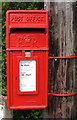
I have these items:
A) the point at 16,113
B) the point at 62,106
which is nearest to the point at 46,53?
the point at 62,106

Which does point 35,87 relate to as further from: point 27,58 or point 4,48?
point 4,48

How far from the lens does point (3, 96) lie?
157 inches

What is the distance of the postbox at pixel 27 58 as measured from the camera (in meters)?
2.65

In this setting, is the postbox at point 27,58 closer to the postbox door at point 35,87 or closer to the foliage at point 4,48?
the postbox door at point 35,87

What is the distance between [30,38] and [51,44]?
0.28 meters

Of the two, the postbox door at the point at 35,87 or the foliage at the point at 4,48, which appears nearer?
the postbox door at the point at 35,87

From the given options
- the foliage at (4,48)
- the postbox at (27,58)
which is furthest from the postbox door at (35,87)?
the foliage at (4,48)

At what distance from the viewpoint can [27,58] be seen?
270 cm

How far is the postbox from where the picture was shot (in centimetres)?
265

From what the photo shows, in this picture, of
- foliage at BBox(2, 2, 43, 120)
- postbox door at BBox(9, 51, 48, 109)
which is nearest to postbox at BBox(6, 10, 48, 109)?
postbox door at BBox(9, 51, 48, 109)

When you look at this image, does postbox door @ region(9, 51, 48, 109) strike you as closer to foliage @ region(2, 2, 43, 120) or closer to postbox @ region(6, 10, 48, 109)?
postbox @ region(6, 10, 48, 109)

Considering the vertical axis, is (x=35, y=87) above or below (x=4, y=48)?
below

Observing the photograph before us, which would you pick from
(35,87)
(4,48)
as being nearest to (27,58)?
(35,87)

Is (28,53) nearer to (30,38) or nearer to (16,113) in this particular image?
(30,38)
